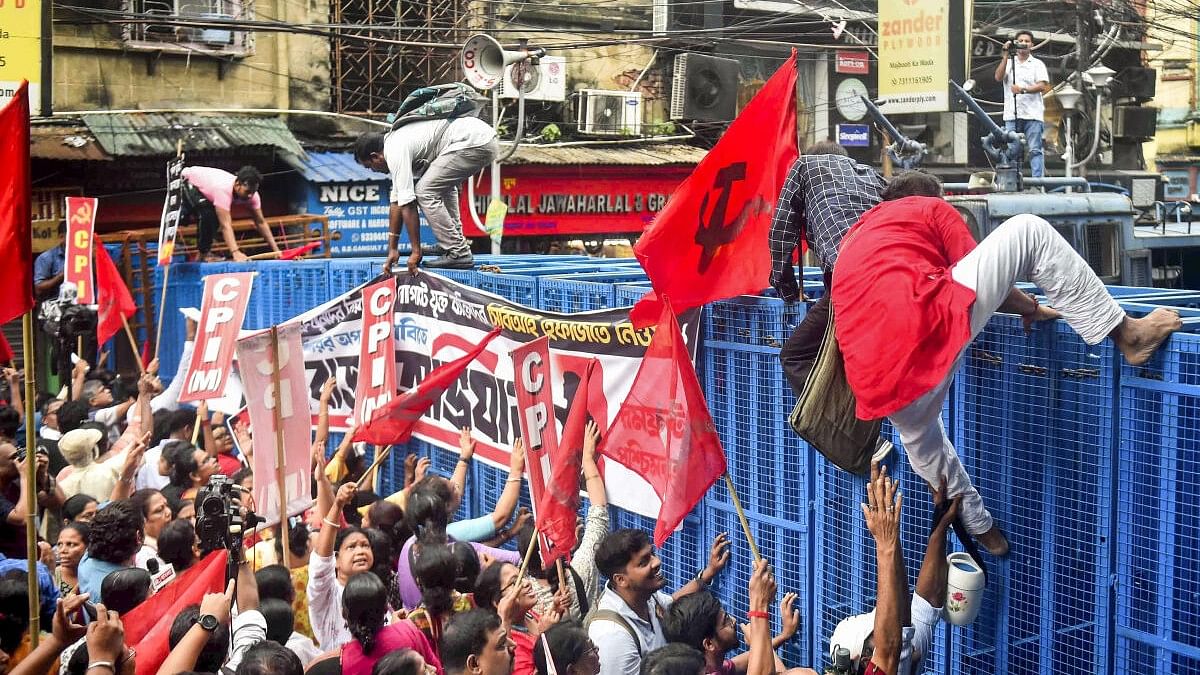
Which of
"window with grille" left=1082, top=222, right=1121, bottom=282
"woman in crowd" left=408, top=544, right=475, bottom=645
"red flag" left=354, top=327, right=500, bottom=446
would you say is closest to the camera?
"woman in crowd" left=408, top=544, right=475, bottom=645

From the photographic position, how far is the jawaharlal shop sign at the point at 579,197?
20797 millimetres

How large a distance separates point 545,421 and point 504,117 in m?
15.4

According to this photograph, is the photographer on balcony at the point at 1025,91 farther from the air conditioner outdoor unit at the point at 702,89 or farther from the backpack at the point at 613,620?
the backpack at the point at 613,620

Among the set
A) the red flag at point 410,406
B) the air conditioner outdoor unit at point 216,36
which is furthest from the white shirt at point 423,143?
the air conditioner outdoor unit at point 216,36

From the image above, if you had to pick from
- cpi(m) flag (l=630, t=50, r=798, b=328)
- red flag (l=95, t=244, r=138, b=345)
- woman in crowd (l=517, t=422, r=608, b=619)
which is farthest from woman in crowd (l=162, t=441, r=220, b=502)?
cpi(m) flag (l=630, t=50, r=798, b=328)

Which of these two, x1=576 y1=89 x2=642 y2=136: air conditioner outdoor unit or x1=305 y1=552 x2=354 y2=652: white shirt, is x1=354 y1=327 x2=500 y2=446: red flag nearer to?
x1=305 y1=552 x2=354 y2=652: white shirt

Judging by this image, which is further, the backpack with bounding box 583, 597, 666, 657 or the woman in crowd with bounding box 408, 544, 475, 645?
the woman in crowd with bounding box 408, 544, 475, 645

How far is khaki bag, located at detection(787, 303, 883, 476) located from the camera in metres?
4.79

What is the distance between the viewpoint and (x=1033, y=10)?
25.6 m

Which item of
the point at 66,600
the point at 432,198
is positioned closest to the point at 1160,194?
the point at 432,198

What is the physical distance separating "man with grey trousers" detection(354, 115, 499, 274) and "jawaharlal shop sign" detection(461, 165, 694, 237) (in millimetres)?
10739

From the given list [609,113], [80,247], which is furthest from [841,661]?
[609,113]

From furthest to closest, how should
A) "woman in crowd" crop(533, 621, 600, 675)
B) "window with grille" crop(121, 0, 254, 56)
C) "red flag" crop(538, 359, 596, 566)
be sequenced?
"window with grille" crop(121, 0, 254, 56) < "red flag" crop(538, 359, 596, 566) < "woman in crowd" crop(533, 621, 600, 675)

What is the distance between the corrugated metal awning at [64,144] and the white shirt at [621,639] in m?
12.4
